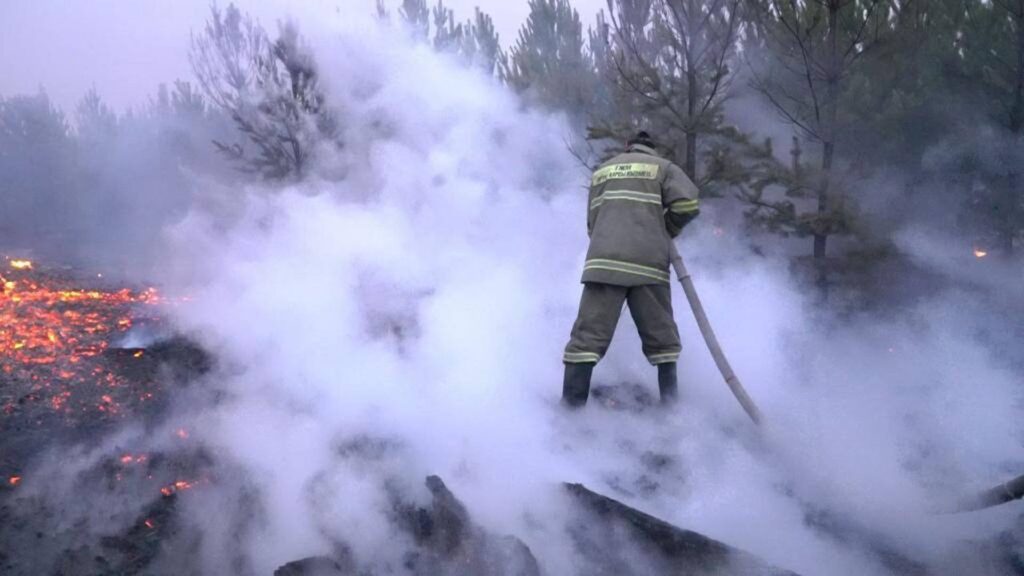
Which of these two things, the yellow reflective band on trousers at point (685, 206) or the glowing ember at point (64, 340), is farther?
the glowing ember at point (64, 340)

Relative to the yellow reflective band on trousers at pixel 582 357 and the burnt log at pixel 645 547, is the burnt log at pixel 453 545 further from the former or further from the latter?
the yellow reflective band on trousers at pixel 582 357

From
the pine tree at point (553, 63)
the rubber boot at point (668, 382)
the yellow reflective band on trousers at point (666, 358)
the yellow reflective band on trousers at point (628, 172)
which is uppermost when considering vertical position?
the pine tree at point (553, 63)

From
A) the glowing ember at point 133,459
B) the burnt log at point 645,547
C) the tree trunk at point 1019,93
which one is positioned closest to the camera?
the burnt log at point 645,547

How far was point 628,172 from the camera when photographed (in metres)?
4.45

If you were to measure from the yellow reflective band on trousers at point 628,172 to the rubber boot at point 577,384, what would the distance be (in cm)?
106

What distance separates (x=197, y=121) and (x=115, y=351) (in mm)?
19753

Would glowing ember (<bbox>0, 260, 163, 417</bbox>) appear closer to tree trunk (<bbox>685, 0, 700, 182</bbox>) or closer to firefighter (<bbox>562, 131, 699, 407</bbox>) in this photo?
firefighter (<bbox>562, 131, 699, 407</bbox>)

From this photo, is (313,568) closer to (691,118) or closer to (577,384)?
(577,384)

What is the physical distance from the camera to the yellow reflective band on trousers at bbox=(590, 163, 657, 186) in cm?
441

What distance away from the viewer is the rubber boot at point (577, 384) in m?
4.31

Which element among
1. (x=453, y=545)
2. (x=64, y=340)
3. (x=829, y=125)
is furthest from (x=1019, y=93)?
(x=64, y=340)

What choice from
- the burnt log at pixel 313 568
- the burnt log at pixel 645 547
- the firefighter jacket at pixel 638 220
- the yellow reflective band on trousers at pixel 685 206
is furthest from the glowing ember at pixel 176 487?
the yellow reflective band on trousers at pixel 685 206

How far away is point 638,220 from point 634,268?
27cm

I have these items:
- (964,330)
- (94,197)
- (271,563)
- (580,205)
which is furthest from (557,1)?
(94,197)
